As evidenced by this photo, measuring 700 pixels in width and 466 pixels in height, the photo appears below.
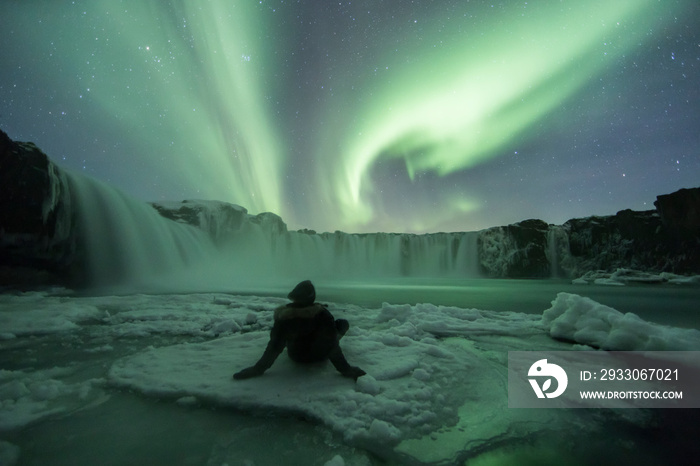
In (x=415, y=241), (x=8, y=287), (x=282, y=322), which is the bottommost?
(x=8, y=287)

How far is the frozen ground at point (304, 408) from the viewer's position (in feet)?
6.95

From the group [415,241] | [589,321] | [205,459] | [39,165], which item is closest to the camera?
[205,459]

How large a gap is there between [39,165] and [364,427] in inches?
852

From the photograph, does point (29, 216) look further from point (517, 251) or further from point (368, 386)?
point (517, 251)

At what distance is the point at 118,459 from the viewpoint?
1992 mm

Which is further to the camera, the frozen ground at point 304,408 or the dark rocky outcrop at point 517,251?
the dark rocky outcrop at point 517,251

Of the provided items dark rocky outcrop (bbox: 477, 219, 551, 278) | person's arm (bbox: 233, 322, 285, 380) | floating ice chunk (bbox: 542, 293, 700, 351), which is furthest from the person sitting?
dark rocky outcrop (bbox: 477, 219, 551, 278)

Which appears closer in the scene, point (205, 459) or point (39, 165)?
point (205, 459)

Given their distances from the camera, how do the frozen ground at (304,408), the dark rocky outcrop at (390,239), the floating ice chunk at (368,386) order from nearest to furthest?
1. the frozen ground at (304,408)
2. the floating ice chunk at (368,386)
3. the dark rocky outcrop at (390,239)

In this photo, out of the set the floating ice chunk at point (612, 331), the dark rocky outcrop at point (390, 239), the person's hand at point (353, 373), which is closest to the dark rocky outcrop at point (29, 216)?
the dark rocky outcrop at point (390, 239)

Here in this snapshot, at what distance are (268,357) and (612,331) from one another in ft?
19.9

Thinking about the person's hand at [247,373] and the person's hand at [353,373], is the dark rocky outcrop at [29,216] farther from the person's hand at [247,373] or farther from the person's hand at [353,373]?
the person's hand at [353,373]

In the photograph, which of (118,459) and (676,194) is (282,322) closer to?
(118,459)

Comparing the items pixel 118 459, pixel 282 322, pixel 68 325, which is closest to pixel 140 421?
pixel 118 459
